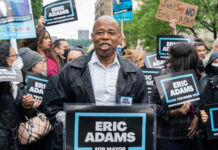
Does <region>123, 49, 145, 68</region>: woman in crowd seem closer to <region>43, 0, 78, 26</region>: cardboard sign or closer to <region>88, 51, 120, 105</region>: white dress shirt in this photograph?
<region>43, 0, 78, 26</region>: cardboard sign

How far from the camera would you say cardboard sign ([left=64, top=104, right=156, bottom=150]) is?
94.5 inches

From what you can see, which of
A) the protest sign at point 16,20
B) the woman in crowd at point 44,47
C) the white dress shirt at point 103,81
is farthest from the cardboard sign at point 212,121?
the protest sign at point 16,20

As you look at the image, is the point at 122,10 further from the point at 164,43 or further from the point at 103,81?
the point at 103,81

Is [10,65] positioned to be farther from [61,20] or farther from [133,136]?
[61,20]

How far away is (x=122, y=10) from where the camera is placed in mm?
7914

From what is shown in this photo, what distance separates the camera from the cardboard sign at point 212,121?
3.77 m

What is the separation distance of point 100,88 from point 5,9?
129 inches

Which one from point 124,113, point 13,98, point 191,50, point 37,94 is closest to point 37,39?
point 37,94

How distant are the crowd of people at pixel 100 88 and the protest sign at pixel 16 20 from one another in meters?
0.29

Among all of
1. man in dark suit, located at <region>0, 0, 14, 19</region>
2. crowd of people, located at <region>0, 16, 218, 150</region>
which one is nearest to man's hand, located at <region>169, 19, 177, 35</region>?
crowd of people, located at <region>0, 16, 218, 150</region>

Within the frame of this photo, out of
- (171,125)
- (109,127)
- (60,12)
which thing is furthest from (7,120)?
(60,12)

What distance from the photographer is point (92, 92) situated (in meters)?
2.71

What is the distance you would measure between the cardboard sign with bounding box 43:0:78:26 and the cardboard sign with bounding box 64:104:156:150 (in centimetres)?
539

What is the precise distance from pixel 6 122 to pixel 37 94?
3.15ft
